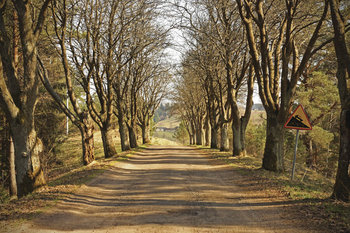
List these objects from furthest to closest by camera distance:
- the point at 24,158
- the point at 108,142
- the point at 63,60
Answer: the point at 108,142
the point at 63,60
the point at 24,158

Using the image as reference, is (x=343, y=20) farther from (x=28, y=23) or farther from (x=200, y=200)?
(x=28, y=23)

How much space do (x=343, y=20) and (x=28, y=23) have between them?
30.7 ft

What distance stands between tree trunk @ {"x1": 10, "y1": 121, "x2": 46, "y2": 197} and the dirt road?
1572 mm

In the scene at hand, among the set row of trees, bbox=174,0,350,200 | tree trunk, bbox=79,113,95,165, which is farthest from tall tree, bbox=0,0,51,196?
row of trees, bbox=174,0,350,200

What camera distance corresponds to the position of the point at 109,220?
5512mm

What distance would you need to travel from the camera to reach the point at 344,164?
6.02 meters

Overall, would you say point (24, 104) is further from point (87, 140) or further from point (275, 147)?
point (275, 147)

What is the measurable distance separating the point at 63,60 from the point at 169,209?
34.2ft

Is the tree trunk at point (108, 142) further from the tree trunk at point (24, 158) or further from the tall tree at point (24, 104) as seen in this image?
the tree trunk at point (24, 158)

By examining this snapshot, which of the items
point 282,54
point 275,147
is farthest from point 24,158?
point 282,54

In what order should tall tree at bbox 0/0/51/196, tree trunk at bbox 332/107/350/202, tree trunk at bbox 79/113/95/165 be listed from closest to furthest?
tree trunk at bbox 332/107/350/202, tall tree at bbox 0/0/51/196, tree trunk at bbox 79/113/95/165

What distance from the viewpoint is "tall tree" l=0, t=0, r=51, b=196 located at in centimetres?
773

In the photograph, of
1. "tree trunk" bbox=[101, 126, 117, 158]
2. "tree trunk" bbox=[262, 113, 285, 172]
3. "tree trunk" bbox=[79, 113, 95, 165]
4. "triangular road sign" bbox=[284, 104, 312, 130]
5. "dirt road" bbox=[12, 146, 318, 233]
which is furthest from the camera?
"tree trunk" bbox=[101, 126, 117, 158]

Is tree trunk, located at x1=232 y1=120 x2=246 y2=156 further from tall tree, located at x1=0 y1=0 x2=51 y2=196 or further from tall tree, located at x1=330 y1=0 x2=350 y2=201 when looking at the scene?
tall tree, located at x1=0 y1=0 x2=51 y2=196
